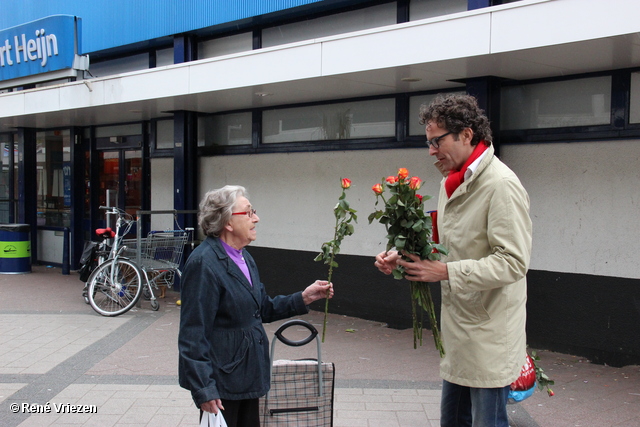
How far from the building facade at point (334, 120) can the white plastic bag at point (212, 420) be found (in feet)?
12.6

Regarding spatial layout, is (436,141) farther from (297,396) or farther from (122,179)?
(122,179)

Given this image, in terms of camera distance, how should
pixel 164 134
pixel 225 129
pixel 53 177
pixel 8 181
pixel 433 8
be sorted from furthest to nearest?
pixel 8 181 < pixel 53 177 < pixel 164 134 < pixel 225 129 < pixel 433 8

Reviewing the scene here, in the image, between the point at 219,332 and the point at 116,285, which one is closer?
the point at 219,332

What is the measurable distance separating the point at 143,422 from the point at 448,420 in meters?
2.53

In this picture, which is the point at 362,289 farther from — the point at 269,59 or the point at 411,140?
the point at 269,59

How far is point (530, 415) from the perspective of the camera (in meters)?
4.76

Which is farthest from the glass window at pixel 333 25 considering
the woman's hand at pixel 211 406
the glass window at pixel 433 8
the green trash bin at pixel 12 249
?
the green trash bin at pixel 12 249

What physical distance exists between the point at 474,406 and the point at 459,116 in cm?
123

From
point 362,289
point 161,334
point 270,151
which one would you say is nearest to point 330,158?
point 270,151

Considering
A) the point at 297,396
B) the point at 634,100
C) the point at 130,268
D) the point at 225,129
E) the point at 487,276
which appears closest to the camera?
the point at 487,276

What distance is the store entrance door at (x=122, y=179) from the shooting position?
11.5 meters

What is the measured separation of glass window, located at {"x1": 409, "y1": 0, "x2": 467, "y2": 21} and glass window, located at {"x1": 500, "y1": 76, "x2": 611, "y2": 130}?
3.87 ft

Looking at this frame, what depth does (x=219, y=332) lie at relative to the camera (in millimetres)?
2895

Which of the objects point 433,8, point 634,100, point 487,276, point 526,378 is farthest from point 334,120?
point 487,276
